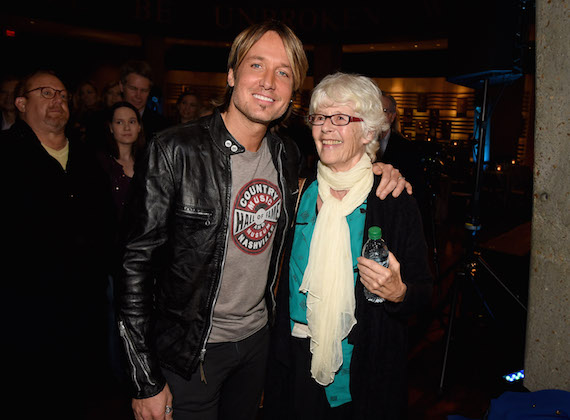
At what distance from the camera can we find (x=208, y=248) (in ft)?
4.97

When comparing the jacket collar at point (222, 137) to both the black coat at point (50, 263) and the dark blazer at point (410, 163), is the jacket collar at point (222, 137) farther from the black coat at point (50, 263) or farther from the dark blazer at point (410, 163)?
the dark blazer at point (410, 163)

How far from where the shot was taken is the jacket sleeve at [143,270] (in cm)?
137

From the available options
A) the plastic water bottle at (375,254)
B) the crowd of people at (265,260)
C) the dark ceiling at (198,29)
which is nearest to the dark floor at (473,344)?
the crowd of people at (265,260)

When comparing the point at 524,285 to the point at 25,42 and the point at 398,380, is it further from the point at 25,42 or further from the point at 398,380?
the point at 25,42

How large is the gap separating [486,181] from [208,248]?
1017 cm

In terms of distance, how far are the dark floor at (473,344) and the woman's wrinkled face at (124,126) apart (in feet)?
6.72

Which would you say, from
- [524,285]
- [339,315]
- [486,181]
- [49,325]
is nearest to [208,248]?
[339,315]

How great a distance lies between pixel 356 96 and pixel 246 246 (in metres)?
0.85

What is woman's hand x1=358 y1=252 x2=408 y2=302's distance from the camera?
145 cm

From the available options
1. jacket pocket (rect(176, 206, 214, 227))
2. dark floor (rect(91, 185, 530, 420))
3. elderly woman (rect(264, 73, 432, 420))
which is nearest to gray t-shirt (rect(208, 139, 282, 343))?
jacket pocket (rect(176, 206, 214, 227))

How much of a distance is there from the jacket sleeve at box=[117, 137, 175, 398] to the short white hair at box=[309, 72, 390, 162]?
83cm

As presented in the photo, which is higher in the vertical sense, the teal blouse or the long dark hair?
the long dark hair

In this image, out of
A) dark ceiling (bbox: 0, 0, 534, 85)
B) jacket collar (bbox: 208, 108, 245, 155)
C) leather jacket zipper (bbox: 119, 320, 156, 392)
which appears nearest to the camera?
leather jacket zipper (bbox: 119, 320, 156, 392)

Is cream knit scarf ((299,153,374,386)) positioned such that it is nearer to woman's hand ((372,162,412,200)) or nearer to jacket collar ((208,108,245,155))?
woman's hand ((372,162,412,200))
